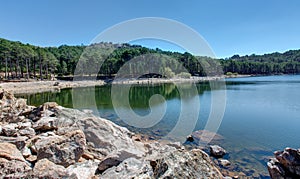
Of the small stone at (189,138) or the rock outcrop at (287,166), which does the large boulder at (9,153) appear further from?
the small stone at (189,138)

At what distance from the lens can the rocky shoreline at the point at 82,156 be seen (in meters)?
3.74

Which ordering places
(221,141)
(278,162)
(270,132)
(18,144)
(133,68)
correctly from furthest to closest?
(133,68) < (270,132) < (221,141) < (278,162) < (18,144)

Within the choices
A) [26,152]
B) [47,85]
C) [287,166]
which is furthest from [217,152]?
[47,85]

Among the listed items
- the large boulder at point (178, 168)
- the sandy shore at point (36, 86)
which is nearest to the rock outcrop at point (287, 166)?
the large boulder at point (178, 168)

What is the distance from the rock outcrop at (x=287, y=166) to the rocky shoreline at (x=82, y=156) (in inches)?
164

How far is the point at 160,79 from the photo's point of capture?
7769 centimetres

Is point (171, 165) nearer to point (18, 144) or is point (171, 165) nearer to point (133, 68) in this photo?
point (18, 144)

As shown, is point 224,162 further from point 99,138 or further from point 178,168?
point 178,168

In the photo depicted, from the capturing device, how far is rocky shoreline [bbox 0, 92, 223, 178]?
3736 mm

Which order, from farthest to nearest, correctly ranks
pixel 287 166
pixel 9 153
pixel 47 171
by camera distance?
pixel 287 166
pixel 9 153
pixel 47 171

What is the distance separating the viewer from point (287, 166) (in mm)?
7035

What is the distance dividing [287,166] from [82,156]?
7.05 metres

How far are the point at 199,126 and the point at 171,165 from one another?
40.7 ft

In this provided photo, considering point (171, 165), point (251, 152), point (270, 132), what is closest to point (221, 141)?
point (251, 152)
